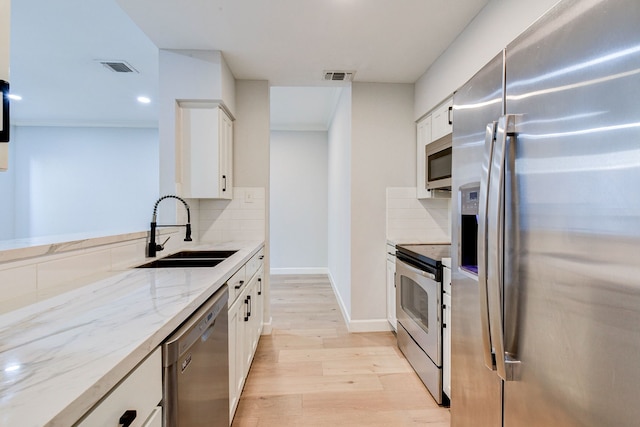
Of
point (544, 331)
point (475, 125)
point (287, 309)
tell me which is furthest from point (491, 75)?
point (287, 309)

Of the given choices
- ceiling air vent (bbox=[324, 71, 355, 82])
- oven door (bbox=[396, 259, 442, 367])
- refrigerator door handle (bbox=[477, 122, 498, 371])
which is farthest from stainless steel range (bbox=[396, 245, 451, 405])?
ceiling air vent (bbox=[324, 71, 355, 82])

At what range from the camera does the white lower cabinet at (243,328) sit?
1.58 meters

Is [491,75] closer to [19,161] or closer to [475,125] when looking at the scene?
[475,125]

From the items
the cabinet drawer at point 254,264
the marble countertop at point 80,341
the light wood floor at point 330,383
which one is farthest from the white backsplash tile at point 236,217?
the marble countertop at point 80,341

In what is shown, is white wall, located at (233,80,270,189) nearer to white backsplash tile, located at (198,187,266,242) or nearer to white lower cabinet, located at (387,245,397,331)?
white backsplash tile, located at (198,187,266,242)

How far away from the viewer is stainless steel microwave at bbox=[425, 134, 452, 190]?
233 centimetres

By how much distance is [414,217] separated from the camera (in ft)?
9.73

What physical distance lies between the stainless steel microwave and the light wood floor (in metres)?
1.53

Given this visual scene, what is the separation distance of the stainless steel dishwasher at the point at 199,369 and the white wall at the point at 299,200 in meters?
3.99

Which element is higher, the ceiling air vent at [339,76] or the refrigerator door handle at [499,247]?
the ceiling air vent at [339,76]

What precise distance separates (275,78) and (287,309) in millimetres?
2654

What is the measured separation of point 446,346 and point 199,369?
1.46 metres

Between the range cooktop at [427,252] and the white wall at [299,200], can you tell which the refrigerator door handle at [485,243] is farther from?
the white wall at [299,200]

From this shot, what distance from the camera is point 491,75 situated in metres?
1.05
